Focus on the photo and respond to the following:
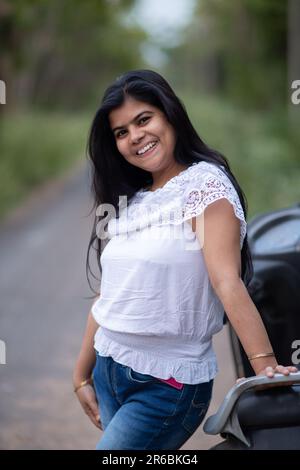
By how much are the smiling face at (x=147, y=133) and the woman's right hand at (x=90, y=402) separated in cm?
76

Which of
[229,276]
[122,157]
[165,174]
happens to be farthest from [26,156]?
[229,276]

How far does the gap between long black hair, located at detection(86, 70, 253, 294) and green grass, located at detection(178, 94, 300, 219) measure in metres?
7.67

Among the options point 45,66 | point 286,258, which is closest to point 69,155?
point 45,66

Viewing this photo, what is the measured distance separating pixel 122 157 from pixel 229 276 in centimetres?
62

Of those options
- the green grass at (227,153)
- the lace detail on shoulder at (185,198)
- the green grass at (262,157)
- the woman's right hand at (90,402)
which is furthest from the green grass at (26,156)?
the lace detail on shoulder at (185,198)

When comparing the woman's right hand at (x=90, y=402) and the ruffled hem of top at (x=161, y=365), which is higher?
the ruffled hem of top at (x=161, y=365)

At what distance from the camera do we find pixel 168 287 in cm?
225

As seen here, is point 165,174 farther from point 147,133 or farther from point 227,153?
point 227,153

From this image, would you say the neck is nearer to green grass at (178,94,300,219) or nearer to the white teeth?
the white teeth

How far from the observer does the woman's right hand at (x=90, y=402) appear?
2.62 m

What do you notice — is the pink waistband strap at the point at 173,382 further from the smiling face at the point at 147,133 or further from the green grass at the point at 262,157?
the green grass at the point at 262,157

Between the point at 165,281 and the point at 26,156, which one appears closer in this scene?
the point at 165,281

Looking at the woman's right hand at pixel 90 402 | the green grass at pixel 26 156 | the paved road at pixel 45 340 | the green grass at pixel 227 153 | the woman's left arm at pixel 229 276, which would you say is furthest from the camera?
the green grass at pixel 26 156

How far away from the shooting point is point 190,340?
7.57ft
